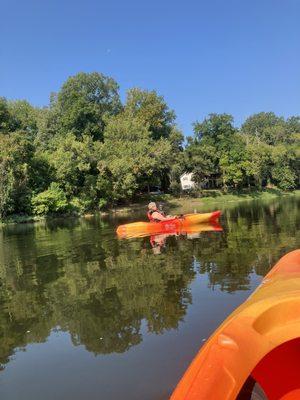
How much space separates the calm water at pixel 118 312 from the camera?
562cm

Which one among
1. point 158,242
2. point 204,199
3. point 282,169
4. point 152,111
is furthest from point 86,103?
point 158,242

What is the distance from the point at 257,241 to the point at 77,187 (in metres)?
33.9

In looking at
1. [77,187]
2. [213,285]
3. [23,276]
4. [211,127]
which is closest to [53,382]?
[213,285]

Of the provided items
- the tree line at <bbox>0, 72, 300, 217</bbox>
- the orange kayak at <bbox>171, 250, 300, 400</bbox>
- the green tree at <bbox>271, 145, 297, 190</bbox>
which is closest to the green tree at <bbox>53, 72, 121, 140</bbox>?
the tree line at <bbox>0, 72, 300, 217</bbox>

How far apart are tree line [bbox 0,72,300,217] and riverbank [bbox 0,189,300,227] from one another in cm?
116

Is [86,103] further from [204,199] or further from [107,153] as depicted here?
[204,199]

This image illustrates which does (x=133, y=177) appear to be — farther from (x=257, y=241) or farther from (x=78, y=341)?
(x=78, y=341)

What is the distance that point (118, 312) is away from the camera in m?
8.27

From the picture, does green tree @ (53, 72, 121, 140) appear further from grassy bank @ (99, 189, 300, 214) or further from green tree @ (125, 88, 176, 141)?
grassy bank @ (99, 189, 300, 214)

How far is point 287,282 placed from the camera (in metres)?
3.90

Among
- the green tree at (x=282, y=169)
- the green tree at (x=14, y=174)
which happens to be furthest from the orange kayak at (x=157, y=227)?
the green tree at (x=282, y=169)

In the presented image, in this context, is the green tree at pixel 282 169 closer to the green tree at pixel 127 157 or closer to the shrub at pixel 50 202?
the green tree at pixel 127 157

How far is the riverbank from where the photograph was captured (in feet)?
137

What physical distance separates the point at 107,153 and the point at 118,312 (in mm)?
42357
